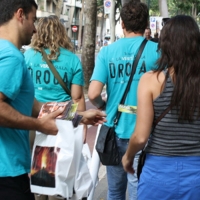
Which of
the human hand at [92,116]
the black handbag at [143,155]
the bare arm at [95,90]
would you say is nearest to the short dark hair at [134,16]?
the bare arm at [95,90]

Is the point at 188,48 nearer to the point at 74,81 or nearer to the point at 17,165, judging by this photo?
the point at 17,165

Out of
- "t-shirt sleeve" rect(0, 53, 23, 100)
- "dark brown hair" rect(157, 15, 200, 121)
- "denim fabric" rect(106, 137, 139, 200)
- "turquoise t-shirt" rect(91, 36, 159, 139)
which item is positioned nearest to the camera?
"t-shirt sleeve" rect(0, 53, 23, 100)

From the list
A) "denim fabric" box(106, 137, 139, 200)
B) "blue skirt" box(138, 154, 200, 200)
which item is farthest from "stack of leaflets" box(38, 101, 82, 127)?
"denim fabric" box(106, 137, 139, 200)

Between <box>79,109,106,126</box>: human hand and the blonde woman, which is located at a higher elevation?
the blonde woman

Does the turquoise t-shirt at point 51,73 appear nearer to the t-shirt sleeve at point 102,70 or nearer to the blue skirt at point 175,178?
the t-shirt sleeve at point 102,70

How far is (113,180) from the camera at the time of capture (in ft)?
11.9

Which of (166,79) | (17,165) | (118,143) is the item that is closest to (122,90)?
(118,143)

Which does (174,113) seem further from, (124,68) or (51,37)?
(51,37)

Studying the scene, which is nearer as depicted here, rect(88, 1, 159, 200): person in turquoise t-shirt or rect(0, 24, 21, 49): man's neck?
rect(0, 24, 21, 49): man's neck

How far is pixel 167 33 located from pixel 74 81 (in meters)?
1.71

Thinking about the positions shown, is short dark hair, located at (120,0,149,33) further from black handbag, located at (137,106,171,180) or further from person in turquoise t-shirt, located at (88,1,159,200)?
black handbag, located at (137,106,171,180)

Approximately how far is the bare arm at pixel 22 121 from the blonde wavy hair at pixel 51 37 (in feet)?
5.22

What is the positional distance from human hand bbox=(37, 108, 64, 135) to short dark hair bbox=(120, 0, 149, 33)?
4.53 feet

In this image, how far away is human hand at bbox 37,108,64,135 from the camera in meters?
2.34
